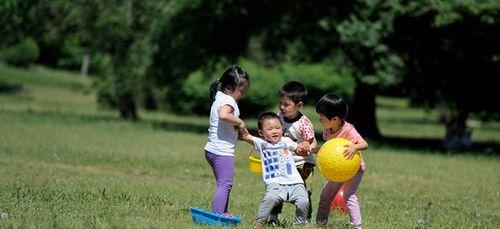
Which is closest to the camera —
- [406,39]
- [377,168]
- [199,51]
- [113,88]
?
[377,168]

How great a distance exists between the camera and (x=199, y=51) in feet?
88.2

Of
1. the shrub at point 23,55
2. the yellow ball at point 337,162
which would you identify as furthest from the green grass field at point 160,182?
the shrub at point 23,55

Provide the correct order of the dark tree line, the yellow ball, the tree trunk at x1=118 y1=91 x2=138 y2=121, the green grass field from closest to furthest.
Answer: the yellow ball → the green grass field → the dark tree line → the tree trunk at x1=118 y1=91 x2=138 y2=121

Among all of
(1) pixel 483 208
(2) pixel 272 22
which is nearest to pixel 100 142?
(2) pixel 272 22

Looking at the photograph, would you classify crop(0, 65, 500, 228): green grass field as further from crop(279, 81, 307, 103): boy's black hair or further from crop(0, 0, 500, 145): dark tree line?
crop(0, 0, 500, 145): dark tree line

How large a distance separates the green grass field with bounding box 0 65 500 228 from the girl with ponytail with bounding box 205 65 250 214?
1.51ft

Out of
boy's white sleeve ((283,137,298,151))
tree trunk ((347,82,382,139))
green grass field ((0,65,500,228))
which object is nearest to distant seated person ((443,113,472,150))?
green grass field ((0,65,500,228))

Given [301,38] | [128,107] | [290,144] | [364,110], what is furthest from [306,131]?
[128,107]

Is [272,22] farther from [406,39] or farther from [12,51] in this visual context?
[12,51]

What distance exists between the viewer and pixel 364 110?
1135 inches

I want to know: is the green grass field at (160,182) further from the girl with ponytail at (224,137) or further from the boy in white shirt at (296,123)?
the boy in white shirt at (296,123)

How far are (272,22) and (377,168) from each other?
11207mm

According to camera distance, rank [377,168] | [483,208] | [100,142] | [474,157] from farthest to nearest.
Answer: [474,157]
[100,142]
[377,168]
[483,208]

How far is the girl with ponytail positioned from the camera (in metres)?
8.69
